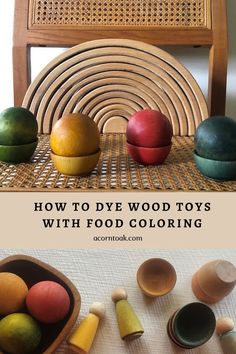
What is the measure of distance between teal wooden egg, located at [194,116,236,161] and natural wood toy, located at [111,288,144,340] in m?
0.23

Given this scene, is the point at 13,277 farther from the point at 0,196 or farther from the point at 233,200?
the point at 233,200

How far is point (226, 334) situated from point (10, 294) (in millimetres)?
289

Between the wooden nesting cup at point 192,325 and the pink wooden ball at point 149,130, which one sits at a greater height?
the pink wooden ball at point 149,130

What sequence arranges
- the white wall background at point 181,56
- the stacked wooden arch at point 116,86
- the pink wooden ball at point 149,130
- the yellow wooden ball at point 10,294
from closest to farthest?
1. the yellow wooden ball at point 10,294
2. the pink wooden ball at point 149,130
3. the stacked wooden arch at point 116,86
4. the white wall background at point 181,56

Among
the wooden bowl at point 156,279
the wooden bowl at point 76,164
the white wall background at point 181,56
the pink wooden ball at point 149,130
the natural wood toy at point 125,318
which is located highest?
the white wall background at point 181,56

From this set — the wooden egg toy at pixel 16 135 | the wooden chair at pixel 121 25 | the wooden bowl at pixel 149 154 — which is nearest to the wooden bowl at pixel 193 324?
the wooden bowl at pixel 149 154

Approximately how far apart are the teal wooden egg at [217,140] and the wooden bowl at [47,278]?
Result: 252 millimetres

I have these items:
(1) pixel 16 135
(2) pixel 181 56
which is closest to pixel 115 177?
(1) pixel 16 135

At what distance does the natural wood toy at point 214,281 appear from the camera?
22.8 inches

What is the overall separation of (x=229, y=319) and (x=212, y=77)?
Answer: 551 millimetres

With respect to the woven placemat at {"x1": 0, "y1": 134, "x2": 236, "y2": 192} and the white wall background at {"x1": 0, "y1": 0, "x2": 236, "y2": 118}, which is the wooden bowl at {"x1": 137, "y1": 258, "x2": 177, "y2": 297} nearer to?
the woven placemat at {"x1": 0, "y1": 134, "x2": 236, "y2": 192}

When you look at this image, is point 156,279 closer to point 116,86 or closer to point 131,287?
point 131,287

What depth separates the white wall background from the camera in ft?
3.53

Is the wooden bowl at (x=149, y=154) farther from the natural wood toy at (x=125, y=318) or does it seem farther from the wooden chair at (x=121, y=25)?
the wooden chair at (x=121, y=25)
